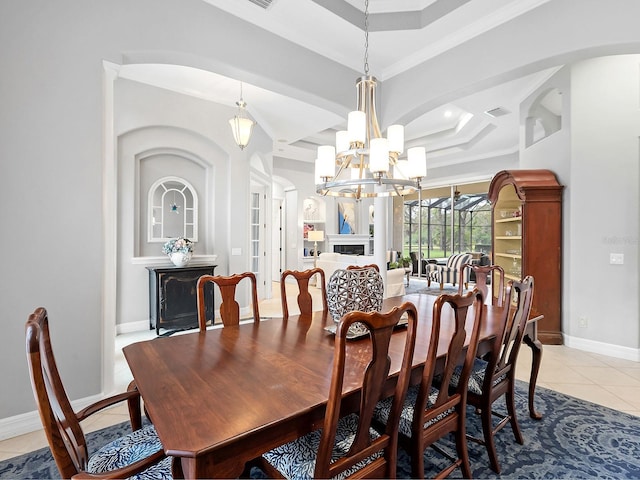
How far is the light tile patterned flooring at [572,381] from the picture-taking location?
7.23 ft

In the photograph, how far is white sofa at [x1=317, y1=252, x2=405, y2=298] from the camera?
6.45 metres

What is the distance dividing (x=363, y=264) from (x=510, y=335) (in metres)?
4.86

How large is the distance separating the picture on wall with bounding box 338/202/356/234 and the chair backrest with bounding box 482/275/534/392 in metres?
8.19

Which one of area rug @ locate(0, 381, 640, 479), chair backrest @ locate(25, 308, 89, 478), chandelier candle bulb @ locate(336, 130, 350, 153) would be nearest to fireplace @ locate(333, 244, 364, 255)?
chandelier candle bulb @ locate(336, 130, 350, 153)

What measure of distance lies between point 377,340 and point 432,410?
721mm

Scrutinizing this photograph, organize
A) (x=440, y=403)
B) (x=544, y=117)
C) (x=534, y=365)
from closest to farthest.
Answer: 1. (x=440, y=403)
2. (x=534, y=365)
3. (x=544, y=117)

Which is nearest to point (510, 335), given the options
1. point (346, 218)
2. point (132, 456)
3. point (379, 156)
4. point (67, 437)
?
point (379, 156)

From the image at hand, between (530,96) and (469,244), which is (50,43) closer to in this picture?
(530,96)

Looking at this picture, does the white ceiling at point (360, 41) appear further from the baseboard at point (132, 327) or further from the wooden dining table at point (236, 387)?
the baseboard at point (132, 327)

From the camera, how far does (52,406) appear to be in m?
1.12

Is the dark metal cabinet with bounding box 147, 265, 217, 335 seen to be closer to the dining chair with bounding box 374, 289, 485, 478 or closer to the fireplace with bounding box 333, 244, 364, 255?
the dining chair with bounding box 374, 289, 485, 478

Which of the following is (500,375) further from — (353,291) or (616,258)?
(616,258)

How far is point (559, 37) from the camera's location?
2.81m

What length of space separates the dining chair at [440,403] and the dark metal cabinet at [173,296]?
3.59m
